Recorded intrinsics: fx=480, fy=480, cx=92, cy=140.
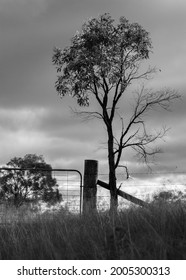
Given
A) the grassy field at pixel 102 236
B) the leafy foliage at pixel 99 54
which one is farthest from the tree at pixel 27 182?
the grassy field at pixel 102 236

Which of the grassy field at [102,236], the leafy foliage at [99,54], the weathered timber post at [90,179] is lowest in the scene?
the grassy field at [102,236]

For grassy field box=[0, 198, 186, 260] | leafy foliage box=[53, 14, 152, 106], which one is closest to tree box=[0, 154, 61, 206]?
leafy foliage box=[53, 14, 152, 106]

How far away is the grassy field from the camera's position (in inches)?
261

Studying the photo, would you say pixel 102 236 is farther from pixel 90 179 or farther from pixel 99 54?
pixel 99 54

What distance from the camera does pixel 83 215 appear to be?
907 centimetres

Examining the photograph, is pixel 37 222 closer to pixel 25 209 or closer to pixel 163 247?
pixel 25 209

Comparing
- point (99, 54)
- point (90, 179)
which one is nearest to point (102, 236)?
point (90, 179)

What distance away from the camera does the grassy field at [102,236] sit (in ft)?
21.7

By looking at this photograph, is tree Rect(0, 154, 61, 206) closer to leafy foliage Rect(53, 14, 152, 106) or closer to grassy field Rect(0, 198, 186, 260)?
leafy foliage Rect(53, 14, 152, 106)

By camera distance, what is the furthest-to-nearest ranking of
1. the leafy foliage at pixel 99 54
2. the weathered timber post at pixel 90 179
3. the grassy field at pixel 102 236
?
the leafy foliage at pixel 99 54, the weathered timber post at pixel 90 179, the grassy field at pixel 102 236

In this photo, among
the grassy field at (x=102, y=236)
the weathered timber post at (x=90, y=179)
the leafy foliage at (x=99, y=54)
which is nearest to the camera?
the grassy field at (x=102, y=236)

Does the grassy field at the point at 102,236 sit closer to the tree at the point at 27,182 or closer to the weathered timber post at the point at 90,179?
the weathered timber post at the point at 90,179

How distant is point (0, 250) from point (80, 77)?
16192 mm
